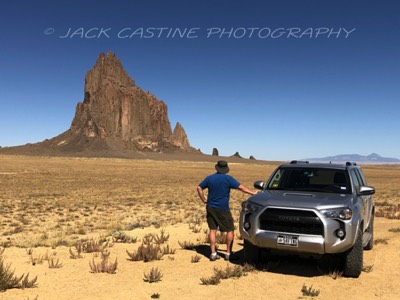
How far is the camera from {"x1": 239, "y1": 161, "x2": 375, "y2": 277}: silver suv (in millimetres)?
6285

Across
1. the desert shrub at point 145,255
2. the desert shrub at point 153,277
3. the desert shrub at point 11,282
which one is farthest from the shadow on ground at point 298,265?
the desert shrub at point 11,282

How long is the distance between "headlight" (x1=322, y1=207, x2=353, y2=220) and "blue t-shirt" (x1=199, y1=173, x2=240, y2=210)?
2.10m

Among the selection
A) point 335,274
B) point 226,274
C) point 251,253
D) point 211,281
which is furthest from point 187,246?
point 335,274

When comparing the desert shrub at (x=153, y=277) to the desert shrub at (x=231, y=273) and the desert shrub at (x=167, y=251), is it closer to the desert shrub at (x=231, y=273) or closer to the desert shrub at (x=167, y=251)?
the desert shrub at (x=231, y=273)

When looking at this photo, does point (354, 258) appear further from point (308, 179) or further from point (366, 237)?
point (308, 179)

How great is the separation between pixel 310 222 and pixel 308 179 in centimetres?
196

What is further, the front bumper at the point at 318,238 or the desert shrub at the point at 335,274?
the desert shrub at the point at 335,274

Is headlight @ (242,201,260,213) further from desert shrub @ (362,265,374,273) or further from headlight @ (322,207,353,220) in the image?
desert shrub @ (362,265,374,273)

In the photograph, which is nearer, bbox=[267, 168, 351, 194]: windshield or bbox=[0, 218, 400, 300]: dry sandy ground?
bbox=[0, 218, 400, 300]: dry sandy ground

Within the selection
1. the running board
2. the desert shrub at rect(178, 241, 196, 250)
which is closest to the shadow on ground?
the running board

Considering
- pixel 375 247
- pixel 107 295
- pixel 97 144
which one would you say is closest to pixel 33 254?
pixel 107 295

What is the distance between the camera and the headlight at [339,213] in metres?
6.32

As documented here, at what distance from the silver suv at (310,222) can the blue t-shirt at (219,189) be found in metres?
0.66

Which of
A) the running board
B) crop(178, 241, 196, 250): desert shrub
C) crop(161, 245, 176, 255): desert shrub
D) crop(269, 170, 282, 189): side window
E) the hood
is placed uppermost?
crop(269, 170, 282, 189): side window
